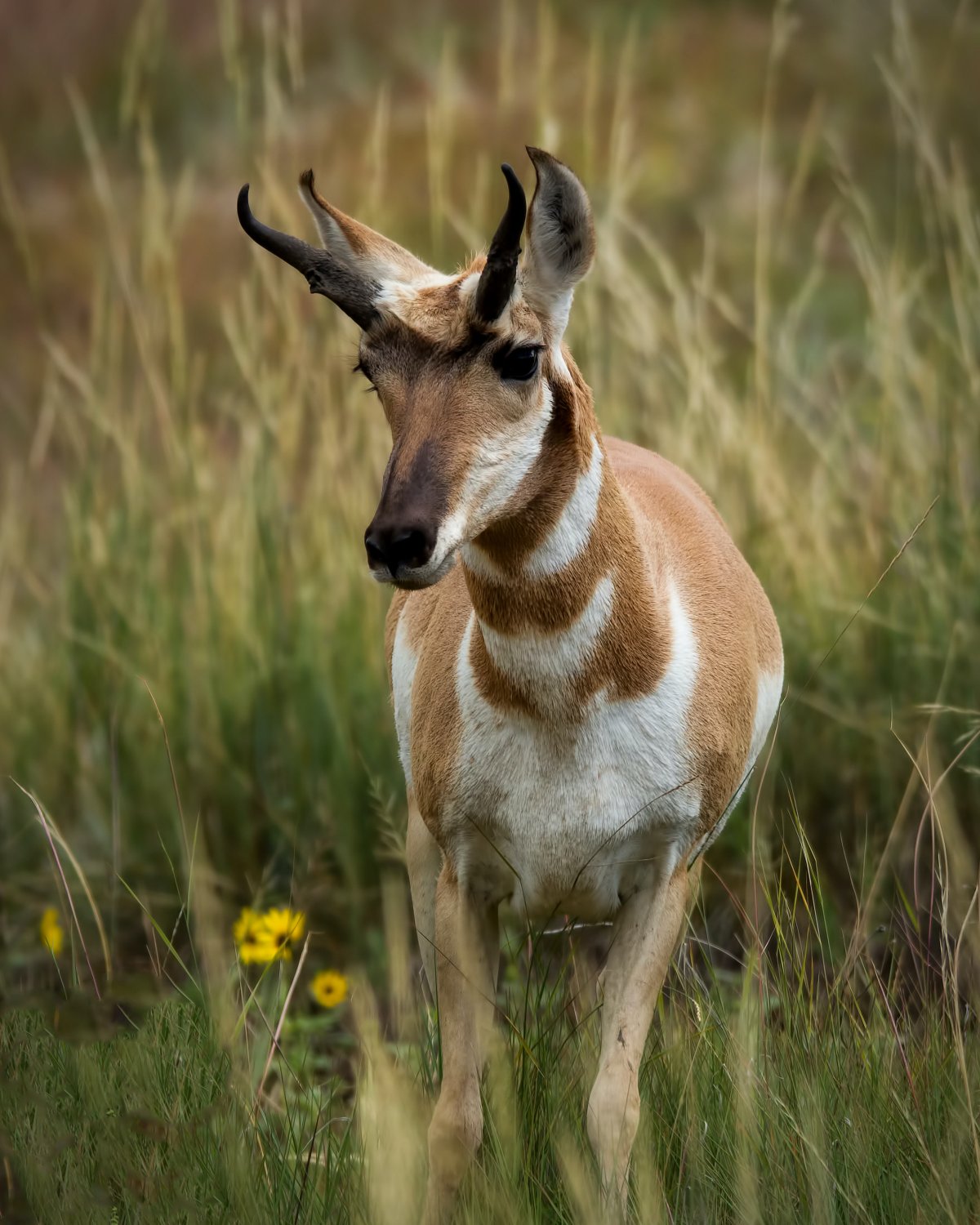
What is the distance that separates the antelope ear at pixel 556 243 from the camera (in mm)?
3312

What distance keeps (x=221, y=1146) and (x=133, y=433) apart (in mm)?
3514

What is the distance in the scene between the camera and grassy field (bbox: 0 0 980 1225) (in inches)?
123

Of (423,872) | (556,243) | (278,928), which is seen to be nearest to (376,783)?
(423,872)

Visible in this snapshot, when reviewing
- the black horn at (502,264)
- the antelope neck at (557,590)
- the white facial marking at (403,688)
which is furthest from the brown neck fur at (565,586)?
the white facial marking at (403,688)

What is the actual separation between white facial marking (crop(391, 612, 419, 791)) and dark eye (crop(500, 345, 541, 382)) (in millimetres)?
990

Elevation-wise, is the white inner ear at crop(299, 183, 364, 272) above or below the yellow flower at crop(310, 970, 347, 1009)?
above

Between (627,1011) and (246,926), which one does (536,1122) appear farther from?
(246,926)

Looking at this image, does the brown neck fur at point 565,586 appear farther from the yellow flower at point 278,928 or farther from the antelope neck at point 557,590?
the yellow flower at point 278,928

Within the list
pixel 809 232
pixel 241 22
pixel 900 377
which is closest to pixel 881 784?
pixel 900 377

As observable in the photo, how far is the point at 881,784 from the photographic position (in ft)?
17.0

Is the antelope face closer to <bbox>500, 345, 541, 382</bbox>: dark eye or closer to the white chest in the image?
<bbox>500, 345, 541, 382</bbox>: dark eye

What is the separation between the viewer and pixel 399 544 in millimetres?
2949

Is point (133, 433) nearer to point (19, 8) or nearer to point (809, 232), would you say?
point (809, 232)

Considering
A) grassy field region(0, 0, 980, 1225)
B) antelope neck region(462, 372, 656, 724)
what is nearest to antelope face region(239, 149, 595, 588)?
antelope neck region(462, 372, 656, 724)
